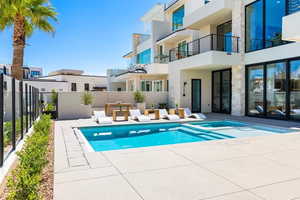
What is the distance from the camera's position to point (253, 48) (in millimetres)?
13234

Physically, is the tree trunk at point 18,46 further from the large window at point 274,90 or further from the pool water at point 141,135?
the large window at point 274,90

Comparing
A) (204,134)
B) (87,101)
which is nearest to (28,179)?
(204,134)

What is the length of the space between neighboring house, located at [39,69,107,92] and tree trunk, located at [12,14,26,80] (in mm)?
24085

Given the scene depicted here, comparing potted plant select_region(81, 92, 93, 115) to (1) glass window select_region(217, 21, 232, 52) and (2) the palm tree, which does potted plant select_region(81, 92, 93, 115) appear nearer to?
(2) the palm tree

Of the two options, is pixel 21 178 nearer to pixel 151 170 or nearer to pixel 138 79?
A: pixel 151 170

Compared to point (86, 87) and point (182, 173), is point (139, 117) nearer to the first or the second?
point (182, 173)

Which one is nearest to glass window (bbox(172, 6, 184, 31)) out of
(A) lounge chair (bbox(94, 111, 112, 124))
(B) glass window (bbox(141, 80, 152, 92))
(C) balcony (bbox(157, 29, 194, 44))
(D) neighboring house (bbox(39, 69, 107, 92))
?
(C) balcony (bbox(157, 29, 194, 44))

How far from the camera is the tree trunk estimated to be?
11414 mm

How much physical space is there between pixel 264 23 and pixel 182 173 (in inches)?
459

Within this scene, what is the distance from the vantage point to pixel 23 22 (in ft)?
38.0

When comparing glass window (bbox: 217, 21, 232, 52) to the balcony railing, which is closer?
the balcony railing

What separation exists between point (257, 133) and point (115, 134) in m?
6.24

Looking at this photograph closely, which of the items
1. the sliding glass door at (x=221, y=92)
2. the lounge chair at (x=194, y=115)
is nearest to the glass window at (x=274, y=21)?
the sliding glass door at (x=221, y=92)

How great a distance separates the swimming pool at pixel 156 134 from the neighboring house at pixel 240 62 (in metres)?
2.62
